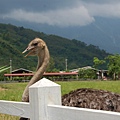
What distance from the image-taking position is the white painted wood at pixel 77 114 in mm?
2535

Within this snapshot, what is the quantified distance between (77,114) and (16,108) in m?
1.03

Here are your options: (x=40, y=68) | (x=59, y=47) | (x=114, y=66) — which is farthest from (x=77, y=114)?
(x=59, y=47)

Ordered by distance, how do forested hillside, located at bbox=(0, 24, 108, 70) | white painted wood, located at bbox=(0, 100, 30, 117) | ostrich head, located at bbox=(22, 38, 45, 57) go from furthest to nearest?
forested hillside, located at bbox=(0, 24, 108, 70)
ostrich head, located at bbox=(22, 38, 45, 57)
white painted wood, located at bbox=(0, 100, 30, 117)

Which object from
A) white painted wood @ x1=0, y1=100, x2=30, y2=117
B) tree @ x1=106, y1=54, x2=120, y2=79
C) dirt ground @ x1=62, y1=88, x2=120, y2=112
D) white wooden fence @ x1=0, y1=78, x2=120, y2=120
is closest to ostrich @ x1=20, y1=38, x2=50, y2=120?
dirt ground @ x1=62, y1=88, x2=120, y2=112

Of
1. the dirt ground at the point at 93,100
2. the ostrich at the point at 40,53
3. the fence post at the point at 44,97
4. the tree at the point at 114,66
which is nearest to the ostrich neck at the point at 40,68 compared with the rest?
the ostrich at the point at 40,53

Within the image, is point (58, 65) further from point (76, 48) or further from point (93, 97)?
point (93, 97)

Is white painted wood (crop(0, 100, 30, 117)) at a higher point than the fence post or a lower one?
lower

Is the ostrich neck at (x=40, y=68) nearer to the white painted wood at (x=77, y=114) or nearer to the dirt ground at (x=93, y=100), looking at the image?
the dirt ground at (x=93, y=100)

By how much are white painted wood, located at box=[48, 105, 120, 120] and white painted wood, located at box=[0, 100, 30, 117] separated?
0.43m

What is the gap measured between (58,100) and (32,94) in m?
0.25

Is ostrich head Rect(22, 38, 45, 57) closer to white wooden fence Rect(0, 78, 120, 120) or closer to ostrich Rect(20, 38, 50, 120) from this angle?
ostrich Rect(20, 38, 50, 120)

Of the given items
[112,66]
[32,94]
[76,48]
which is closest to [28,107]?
[32,94]

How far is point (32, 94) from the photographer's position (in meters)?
3.22

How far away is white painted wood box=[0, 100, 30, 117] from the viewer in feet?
11.2
